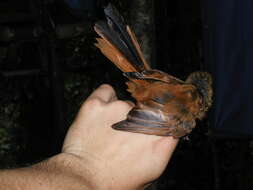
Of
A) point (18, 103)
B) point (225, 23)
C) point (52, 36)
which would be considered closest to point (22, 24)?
point (52, 36)

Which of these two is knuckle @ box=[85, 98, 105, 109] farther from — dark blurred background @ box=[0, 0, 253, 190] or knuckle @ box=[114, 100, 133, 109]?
dark blurred background @ box=[0, 0, 253, 190]

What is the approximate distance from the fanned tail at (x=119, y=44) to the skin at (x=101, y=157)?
0.60 m

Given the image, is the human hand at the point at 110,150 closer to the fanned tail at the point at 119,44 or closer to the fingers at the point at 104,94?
the fingers at the point at 104,94

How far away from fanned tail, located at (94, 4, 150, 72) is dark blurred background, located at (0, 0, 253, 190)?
5.30ft

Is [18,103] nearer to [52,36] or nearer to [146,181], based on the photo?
[52,36]

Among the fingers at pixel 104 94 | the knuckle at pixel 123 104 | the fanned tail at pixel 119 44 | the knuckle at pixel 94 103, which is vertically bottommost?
the knuckle at pixel 123 104

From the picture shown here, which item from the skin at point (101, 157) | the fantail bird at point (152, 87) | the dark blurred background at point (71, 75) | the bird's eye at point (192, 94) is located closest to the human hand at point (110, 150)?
the skin at point (101, 157)

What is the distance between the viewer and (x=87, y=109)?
2.01 m

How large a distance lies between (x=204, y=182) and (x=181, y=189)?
0.38m

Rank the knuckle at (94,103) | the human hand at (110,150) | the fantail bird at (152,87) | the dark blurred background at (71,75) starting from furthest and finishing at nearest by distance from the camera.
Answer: the dark blurred background at (71,75) → the fantail bird at (152,87) → the knuckle at (94,103) → the human hand at (110,150)

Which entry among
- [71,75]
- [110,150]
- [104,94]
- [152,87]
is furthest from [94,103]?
[71,75]

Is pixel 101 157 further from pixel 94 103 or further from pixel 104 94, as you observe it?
pixel 104 94

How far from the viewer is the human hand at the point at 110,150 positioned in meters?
1.79

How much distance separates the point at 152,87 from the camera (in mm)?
2664
